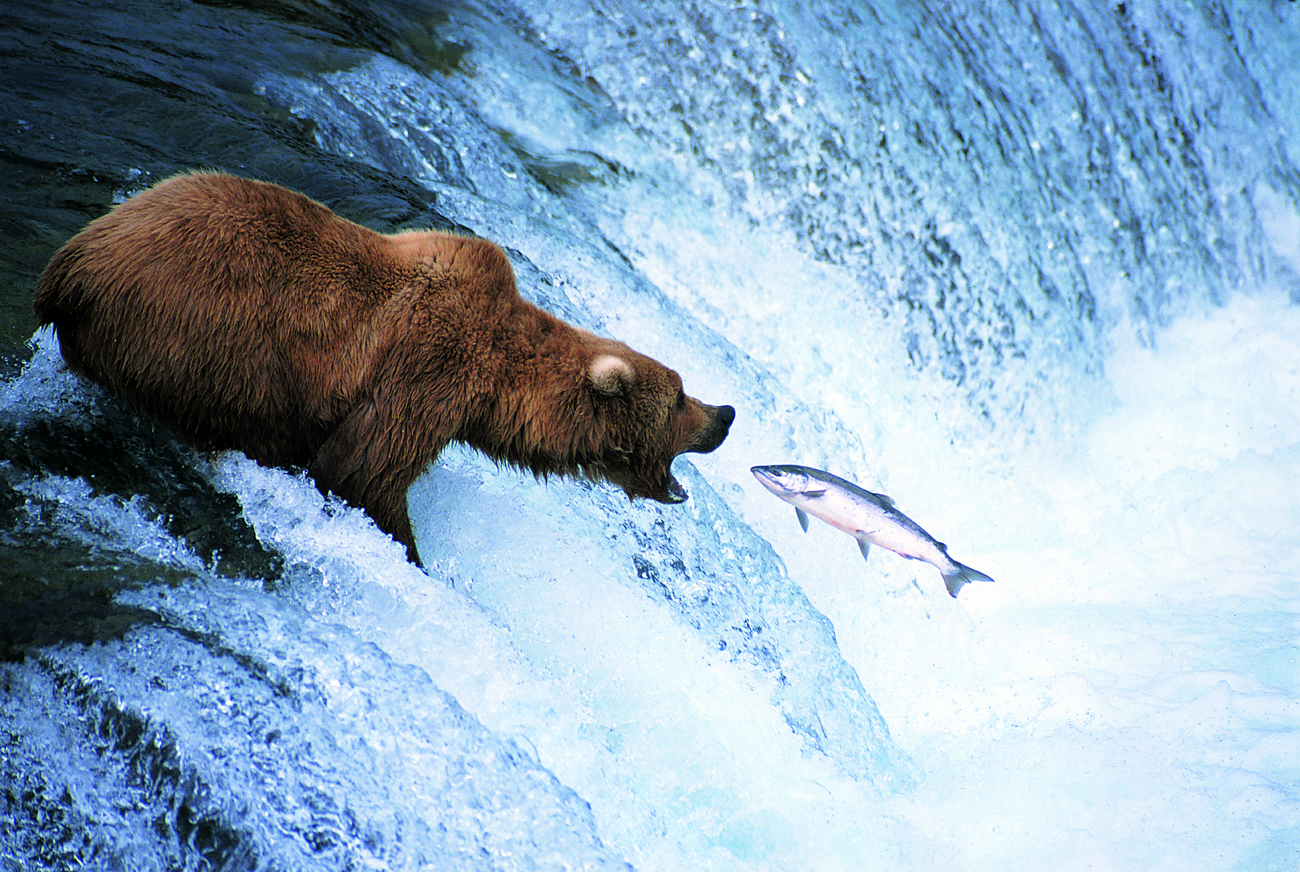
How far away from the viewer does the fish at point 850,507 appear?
11.4 ft

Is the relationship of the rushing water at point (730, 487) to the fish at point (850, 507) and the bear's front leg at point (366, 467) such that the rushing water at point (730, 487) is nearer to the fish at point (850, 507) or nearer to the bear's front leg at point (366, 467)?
the bear's front leg at point (366, 467)

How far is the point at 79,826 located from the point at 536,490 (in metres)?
1.88

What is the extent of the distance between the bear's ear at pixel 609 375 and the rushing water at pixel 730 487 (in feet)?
2.24

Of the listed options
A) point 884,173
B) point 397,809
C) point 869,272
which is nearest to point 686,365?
point 869,272

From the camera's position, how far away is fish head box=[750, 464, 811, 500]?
3482mm

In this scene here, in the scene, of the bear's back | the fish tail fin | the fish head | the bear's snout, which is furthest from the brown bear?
the fish tail fin

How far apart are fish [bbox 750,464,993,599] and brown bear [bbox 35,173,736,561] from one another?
58cm

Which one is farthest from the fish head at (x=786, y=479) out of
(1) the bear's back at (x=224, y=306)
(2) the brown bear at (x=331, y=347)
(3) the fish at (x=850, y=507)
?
(1) the bear's back at (x=224, y=306)

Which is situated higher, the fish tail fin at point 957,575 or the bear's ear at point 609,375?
the bear's ear at point 609,375

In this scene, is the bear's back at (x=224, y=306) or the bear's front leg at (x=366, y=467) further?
the bear's front leg at (x=366, y=467)

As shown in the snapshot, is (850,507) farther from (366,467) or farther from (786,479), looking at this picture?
(366,467)

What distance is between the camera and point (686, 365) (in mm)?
4340

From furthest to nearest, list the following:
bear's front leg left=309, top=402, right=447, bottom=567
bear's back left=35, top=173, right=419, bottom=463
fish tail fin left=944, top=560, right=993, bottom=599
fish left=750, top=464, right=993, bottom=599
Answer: fish tail fin left=944, top=560, right=993, bottom=599 → fish left=750, top=464, right=993, bottom=599 → bear's front leg left=309, top=402, right=447, bottom=567 → bear's back left=35, top=173, right=419, bottom=463

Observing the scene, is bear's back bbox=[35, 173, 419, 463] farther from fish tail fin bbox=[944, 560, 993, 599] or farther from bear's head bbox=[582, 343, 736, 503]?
fish tail fin bbox=[944, 560, 993, 599]
